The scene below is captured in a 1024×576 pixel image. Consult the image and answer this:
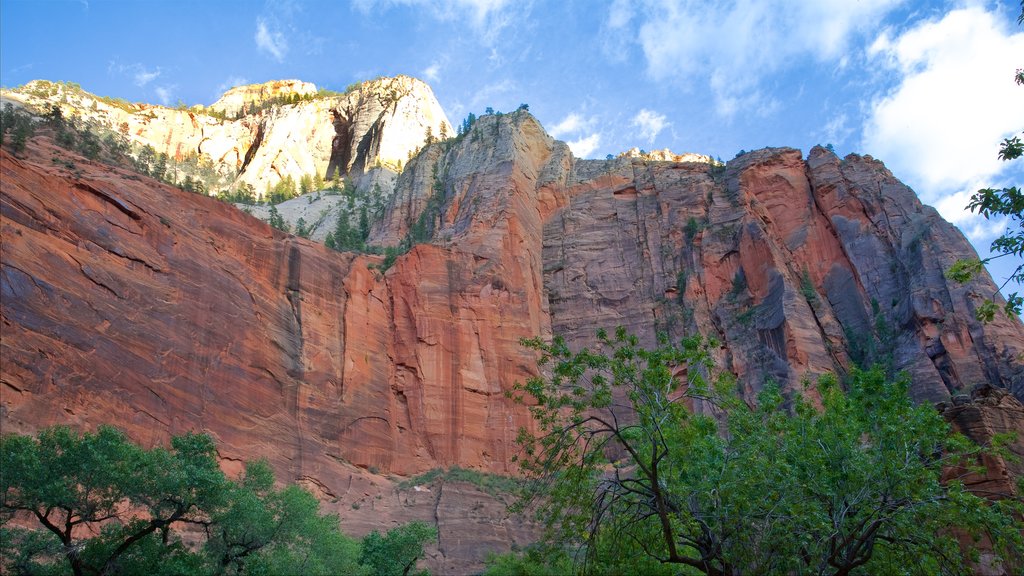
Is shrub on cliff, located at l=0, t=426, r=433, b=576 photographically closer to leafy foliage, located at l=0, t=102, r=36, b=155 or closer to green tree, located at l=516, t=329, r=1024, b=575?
green tree, located at l=516, t=329, r=1024, b=575

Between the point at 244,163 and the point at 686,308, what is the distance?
62760 mm

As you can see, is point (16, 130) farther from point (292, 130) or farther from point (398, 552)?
point (292, 130)

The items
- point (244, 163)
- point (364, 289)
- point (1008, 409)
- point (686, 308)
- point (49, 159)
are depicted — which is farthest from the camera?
point (244, 163)

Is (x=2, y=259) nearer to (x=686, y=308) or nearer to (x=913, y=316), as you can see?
(x=686, y=308)

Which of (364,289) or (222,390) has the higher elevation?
(364,289)

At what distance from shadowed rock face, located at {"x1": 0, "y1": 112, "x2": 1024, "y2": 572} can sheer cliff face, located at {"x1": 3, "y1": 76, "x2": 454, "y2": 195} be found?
71.5 feet

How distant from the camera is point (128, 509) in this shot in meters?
19.2

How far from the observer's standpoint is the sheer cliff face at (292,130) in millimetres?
91188

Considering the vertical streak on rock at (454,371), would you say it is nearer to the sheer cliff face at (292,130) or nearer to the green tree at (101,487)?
the green tree at (101,487)

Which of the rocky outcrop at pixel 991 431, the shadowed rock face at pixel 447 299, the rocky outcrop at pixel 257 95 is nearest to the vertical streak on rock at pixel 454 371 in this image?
the shadowed rock face at pixel 447 299

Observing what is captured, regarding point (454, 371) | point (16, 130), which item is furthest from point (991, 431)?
point (16, 130)

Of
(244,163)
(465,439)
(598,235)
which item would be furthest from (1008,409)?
(244,163)

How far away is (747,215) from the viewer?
59.3m

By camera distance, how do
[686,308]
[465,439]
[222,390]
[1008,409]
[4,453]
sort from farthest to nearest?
[686,308] → [465,439] → [222,390] → [1008,409] → [4,453]
